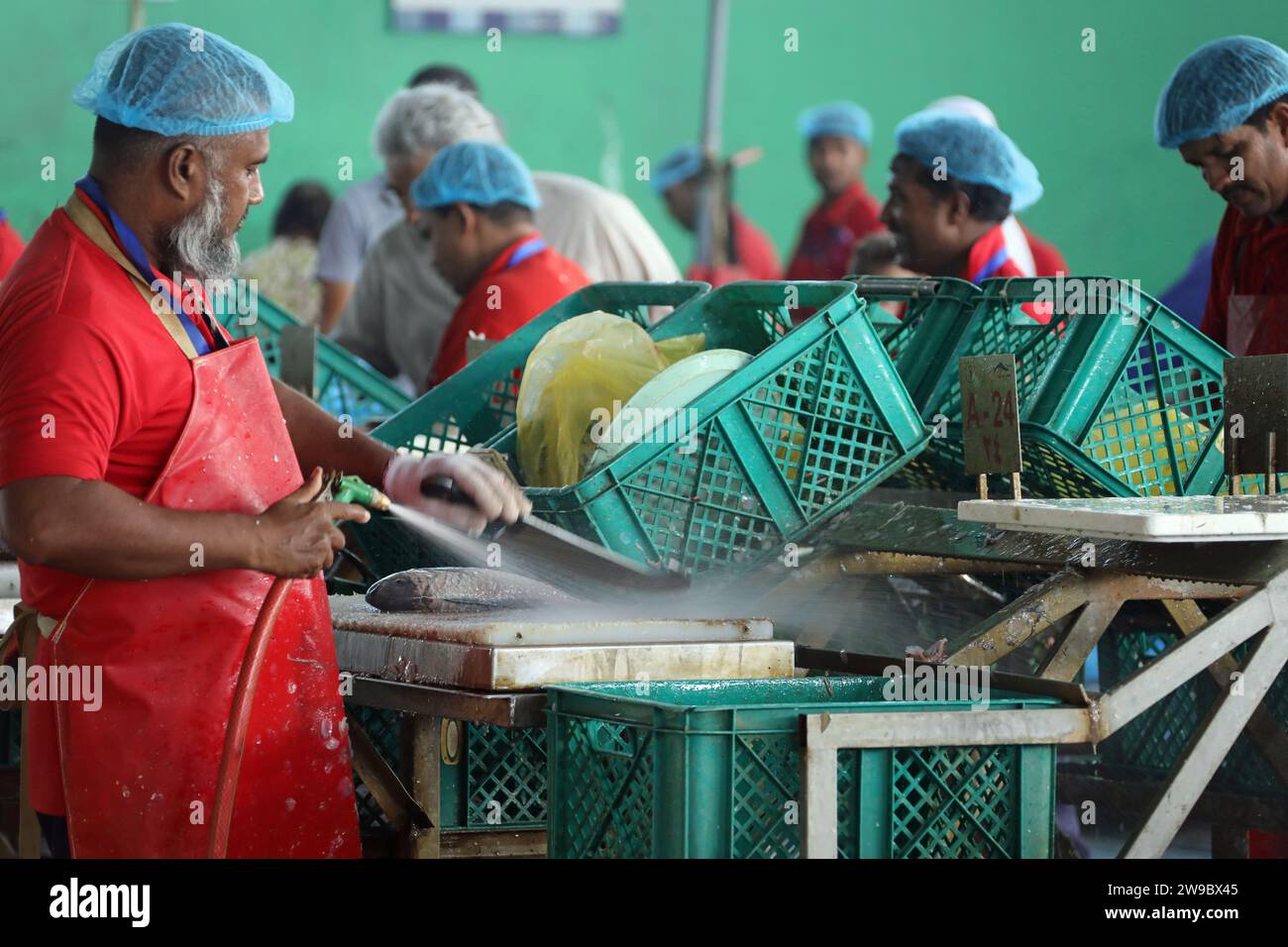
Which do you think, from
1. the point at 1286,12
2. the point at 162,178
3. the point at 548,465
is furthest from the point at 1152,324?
the point at 1286,12

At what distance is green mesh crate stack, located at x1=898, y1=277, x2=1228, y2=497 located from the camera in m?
3.80

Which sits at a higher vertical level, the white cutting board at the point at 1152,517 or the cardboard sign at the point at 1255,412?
the cardboard sign at the point at 1255,412

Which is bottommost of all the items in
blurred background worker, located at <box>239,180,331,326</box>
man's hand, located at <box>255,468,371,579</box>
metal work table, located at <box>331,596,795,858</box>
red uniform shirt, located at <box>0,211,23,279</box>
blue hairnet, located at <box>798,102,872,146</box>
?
metal work table, located at <box>331,596,795,858</box>

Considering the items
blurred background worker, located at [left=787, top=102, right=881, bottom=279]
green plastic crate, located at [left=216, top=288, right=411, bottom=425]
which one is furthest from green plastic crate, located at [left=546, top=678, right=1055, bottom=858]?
blurred background worker, located at [left=787, top=102, right=881, bottom=279]

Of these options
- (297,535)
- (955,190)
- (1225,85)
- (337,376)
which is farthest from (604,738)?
(337,376)

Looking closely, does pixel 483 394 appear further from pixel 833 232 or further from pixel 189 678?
pixel 833 232

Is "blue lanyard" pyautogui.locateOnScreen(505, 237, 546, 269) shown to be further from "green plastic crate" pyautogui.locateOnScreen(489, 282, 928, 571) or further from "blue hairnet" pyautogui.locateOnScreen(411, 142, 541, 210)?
"green plastic crate" pyautogui.locateOnScreen(489, 282, 928, 571)

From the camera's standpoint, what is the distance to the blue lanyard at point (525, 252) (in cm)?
563

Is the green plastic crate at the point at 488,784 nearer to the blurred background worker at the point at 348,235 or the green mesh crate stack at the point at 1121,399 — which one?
the green mesh crate stack at the point at 1121,399

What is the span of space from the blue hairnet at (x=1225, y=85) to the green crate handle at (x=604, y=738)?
222 cm

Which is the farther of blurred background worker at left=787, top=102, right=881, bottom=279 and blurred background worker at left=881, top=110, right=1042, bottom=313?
blurred background worker at left=787, top=102, right=881, bottom=279

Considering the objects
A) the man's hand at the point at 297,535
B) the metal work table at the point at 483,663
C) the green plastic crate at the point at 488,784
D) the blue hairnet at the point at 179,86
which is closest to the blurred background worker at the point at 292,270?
the green plastic crate at the point at 488,784

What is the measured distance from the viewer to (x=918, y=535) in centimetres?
372
